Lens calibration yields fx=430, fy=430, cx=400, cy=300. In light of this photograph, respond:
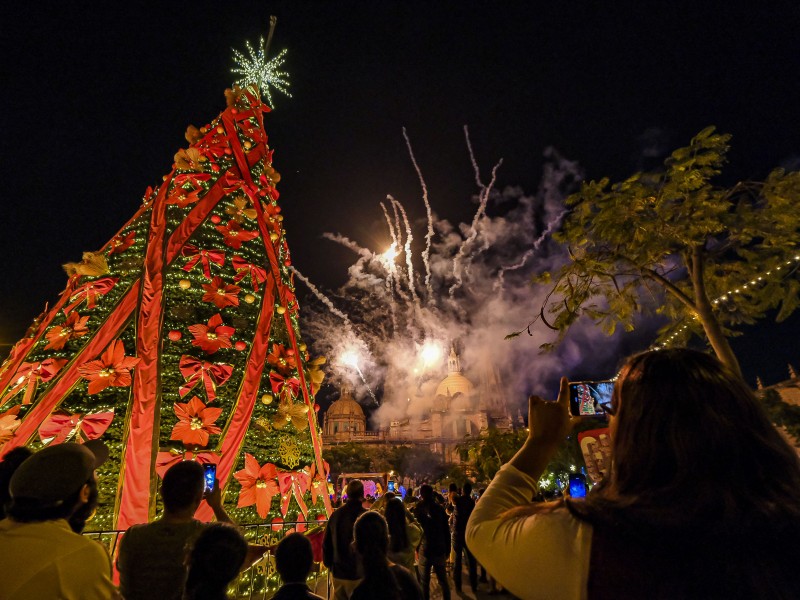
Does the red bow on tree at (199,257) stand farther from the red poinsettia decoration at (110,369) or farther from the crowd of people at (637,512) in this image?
the crowd of people at (637,512)

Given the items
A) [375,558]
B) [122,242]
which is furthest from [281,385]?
[375,558]

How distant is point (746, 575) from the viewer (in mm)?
911

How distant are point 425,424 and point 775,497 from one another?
87.2 m

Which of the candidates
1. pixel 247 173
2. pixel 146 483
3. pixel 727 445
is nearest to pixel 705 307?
pixel 727 445

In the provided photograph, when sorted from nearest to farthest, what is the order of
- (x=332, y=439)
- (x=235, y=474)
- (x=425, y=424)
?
(x=235, y=474) < (x=332, y=439) < (x=425, y=424)

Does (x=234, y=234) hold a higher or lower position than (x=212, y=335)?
higher

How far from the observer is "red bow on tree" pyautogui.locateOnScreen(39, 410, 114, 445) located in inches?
177

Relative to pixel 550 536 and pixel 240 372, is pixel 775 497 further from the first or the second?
pixel 240 372

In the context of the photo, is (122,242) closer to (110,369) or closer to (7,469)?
(110,369)

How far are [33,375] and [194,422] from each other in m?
1.86

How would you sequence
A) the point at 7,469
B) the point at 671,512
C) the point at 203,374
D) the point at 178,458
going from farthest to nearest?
the point at 203,374 < the point at 178,458 < the point at 7,469 < the point at 671,512

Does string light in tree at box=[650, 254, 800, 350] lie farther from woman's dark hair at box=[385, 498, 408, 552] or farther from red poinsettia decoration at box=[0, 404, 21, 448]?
red poinsettia decoration at box=[0, 404, 21, 448]

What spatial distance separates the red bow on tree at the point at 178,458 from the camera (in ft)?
15.3

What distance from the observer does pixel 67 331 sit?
17.0 ft
